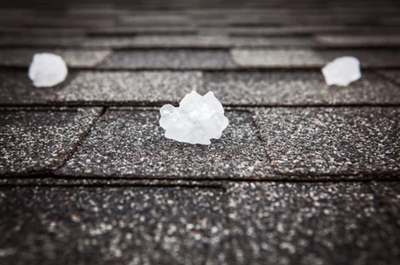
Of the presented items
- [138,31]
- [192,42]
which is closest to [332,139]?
[192,42]

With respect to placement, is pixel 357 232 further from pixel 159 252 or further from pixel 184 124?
pixel 184 124

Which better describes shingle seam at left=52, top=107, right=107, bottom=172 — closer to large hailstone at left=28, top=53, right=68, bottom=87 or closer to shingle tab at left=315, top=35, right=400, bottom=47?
large hailstone at left=28, top=53, right=68, bottom=87

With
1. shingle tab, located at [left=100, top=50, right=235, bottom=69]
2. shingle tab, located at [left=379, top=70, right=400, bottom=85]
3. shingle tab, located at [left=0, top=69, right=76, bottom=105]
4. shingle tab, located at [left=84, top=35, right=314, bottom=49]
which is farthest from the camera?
shingle tab, located at [left=84, top=35, right=314, bottom=49]

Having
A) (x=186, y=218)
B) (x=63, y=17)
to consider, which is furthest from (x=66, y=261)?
(x=63, y=17)

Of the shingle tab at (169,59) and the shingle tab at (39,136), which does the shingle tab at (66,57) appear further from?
the shingle tab at (39,136)

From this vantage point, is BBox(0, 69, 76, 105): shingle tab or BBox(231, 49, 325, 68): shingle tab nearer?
BBox(0, 69, 76, 105): shingle tab

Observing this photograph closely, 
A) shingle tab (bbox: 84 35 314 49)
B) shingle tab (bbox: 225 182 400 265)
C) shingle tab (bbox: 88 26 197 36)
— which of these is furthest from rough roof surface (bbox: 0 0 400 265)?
shingle tab (bbox: 88 26 197 36)

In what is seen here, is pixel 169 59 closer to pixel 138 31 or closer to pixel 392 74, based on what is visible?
pixel 138 31
